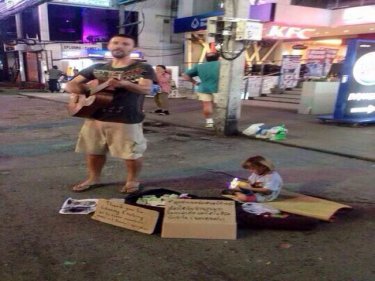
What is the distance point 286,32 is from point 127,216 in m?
14.9

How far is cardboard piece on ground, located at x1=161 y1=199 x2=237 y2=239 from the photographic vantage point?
3.09m

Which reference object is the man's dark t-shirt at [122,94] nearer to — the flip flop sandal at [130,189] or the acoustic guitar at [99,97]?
the acoustic guitar at [99,97]

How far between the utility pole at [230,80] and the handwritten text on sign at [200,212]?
4527mm

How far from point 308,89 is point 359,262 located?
8.87 meters

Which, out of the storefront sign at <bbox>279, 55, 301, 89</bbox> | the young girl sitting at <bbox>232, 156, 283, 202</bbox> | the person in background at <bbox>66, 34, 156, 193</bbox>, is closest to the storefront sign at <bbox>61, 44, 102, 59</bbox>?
the storefront sign at <bbox>279, 55, 301, 89</bbox>

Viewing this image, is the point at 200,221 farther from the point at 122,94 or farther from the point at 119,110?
the point at 122,94

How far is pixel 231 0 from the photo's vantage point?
7.36 m

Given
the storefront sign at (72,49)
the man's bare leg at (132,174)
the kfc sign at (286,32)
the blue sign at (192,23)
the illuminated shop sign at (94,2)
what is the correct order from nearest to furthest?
the man's bare leg at (132,174), the kfc sign at (286,32), the blue sign at (192,23), the illuminated shop sign at (94,2), the storefront sign at (72,49)

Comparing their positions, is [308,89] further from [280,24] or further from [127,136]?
[127,136]

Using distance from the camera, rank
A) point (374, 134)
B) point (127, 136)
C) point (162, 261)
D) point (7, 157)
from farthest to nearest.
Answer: point (374, 134), point (7, 157), point (127, 136), point (162, 261)

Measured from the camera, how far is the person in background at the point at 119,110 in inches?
148

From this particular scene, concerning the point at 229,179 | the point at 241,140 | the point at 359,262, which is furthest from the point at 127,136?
the point at 241,140

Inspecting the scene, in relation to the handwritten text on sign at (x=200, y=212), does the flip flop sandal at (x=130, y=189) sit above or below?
below

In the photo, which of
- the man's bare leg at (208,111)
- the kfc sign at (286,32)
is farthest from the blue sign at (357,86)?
the kfc sign at (286,32)
